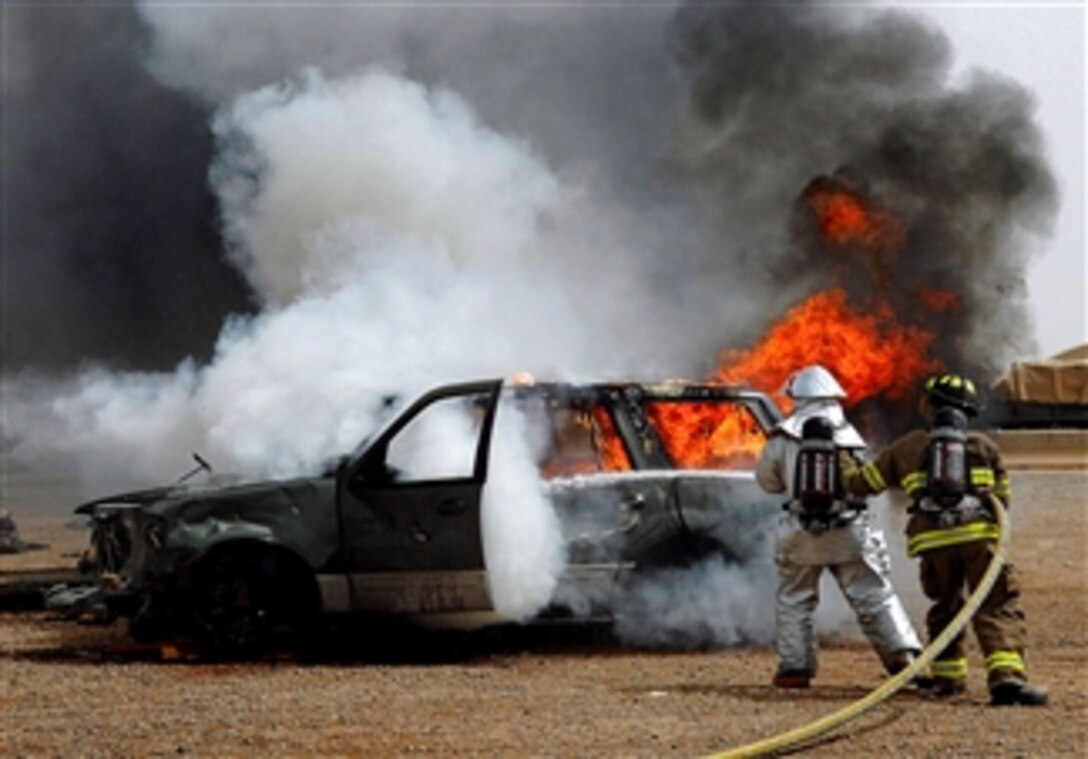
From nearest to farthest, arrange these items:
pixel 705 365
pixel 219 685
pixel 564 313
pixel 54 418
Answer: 1. pixel 219 685
2. pixel 564 313
3. pixel 705 365
4. pixel 54 418

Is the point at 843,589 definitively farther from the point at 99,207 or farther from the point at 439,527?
the point at 99,207

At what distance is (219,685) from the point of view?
7.71 meters

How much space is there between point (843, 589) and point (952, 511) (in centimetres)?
71

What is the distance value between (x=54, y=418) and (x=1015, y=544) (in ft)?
50.9

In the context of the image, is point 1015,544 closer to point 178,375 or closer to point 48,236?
point 178,375

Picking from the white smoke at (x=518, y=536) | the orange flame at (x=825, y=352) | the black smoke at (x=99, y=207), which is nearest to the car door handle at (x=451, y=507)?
the white smoke at (x=518, y=536)

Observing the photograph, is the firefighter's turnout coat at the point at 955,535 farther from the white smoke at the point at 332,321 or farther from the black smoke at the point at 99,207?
the black smoke at the point at 99,207

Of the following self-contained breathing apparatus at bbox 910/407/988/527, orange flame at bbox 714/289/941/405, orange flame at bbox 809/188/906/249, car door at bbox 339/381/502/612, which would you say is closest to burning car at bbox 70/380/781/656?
car door at bbox 339/381/502/612

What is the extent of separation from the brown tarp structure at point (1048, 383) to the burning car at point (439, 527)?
707 inches

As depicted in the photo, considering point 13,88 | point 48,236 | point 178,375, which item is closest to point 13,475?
point 48,236

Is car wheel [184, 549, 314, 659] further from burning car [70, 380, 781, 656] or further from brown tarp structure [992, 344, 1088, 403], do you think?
brown tarp structure [992, 344, 1088, 403]

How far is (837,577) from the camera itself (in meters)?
7.82

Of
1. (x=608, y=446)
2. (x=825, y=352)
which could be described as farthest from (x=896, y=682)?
(x=825, y=352)

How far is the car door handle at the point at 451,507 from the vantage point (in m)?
8.61
